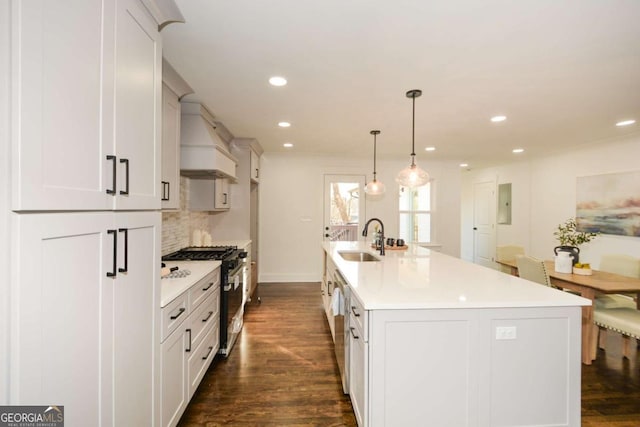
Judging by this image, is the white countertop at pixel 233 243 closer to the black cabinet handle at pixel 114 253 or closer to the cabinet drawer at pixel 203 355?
the cabinet drawer at pixel 203 355

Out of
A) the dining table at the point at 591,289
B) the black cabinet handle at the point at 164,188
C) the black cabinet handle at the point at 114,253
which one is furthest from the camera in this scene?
the dining table at the point at 591,289

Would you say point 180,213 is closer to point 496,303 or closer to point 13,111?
point 13,111

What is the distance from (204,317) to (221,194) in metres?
1.80

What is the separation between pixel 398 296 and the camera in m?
1.64

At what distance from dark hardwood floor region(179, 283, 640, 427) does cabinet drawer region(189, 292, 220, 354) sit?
17.1 inches

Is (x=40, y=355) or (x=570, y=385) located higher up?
(x=40, y=355)

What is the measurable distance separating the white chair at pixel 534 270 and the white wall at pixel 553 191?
2.24m

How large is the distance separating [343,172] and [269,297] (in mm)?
2766

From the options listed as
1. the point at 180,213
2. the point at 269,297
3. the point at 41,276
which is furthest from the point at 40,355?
the point at 269,297

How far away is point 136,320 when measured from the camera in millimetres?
1318

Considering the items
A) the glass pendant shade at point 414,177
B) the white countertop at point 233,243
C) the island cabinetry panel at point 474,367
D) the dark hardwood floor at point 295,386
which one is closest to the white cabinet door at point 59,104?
the island cabinetry panel at point 474,367

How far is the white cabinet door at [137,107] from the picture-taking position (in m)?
1.18

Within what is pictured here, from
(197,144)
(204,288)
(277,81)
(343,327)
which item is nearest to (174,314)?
(204,288)

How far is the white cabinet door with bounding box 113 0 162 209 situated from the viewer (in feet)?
3.88
